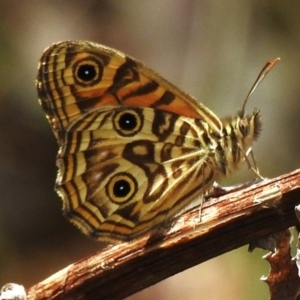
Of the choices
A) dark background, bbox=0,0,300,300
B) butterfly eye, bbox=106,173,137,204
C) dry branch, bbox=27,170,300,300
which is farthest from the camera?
dark background, bbox=0,0,300,300

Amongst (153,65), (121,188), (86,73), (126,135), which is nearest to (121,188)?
(121,188)

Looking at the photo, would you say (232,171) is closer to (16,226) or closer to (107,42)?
(16,226)

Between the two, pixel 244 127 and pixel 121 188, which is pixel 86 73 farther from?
pixel 244 127

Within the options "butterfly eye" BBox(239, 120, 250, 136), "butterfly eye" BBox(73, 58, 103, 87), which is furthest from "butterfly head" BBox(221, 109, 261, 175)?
"butterfly eye" BBox(73, 58, 103, 87)

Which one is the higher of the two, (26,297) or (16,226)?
(26,297)

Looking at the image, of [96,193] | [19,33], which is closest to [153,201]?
[96,193]

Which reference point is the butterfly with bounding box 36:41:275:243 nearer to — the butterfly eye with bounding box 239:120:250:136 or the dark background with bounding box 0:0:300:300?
the butterfly eye with bounding box 239:120:250:136
